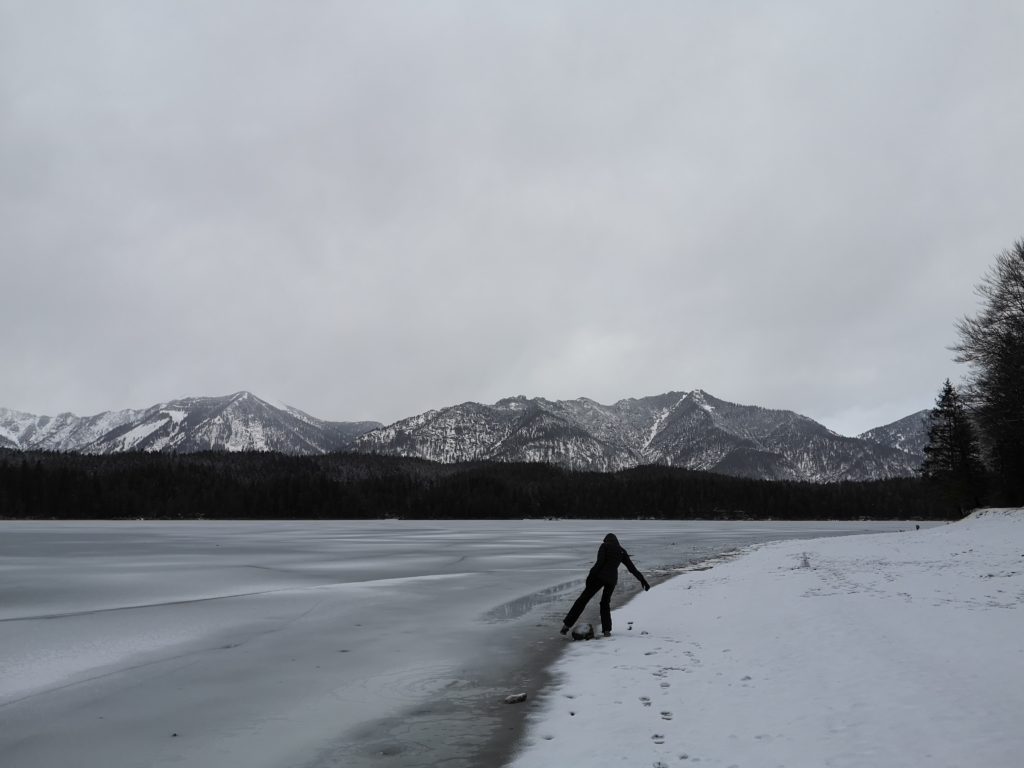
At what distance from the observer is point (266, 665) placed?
12672mm

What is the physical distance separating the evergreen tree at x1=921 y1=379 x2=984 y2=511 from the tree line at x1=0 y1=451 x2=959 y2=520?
280 feet

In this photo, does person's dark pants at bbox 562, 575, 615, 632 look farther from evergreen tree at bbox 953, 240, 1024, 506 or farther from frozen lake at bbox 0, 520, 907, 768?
evergreen tree at bbox 953, 240, 1024, 506

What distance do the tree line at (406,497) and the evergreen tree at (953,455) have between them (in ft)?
280

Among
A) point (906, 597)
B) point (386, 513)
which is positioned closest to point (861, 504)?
point (386, 513)

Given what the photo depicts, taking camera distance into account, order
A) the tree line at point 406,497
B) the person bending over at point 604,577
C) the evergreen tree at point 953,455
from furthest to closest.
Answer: the tree line at point 406,497, the evergreen tree at point 953,455, the person bending over at point 604,577

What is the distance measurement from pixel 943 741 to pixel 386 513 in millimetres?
162646

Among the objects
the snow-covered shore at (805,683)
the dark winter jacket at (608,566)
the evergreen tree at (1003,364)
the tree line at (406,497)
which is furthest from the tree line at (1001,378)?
the tree line at (406,497)

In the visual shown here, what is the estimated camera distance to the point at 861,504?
16838 centimetres

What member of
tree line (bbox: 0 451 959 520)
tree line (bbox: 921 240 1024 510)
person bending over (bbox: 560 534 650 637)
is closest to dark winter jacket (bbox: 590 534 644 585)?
person bending over (bbox: 560 534 650 637)

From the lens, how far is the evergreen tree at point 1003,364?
1564 inches

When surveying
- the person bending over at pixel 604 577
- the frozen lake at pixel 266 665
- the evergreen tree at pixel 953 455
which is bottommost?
the frozen lake at pixel 266 665

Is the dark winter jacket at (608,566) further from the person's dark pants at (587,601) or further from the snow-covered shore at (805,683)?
the snow-covered shore at (805,683)

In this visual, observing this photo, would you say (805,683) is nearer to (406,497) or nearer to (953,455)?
(953,455)

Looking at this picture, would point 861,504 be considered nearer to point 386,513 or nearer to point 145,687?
point 386,513
